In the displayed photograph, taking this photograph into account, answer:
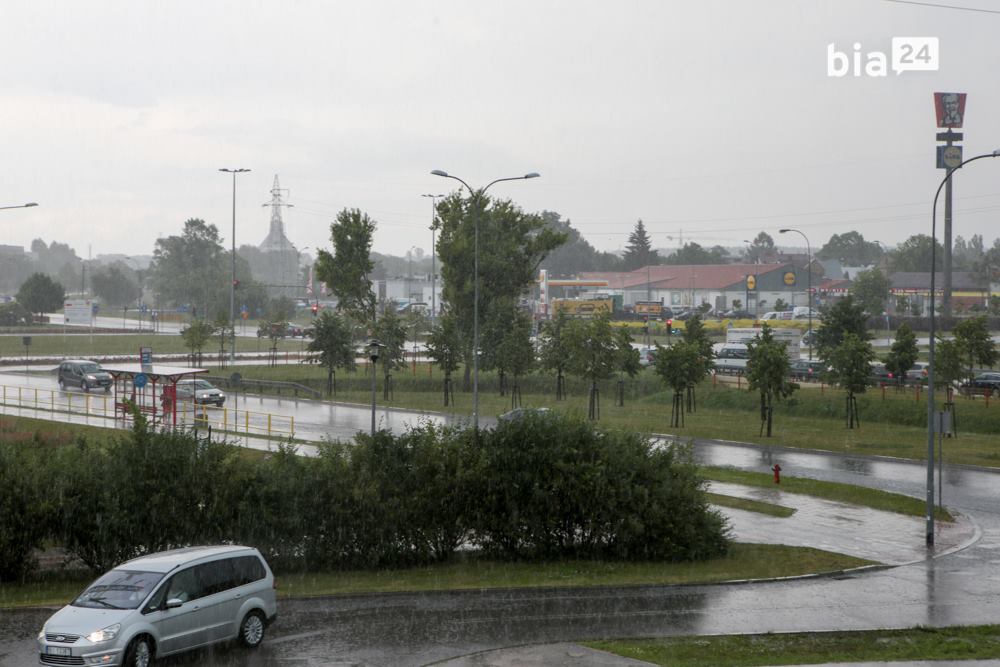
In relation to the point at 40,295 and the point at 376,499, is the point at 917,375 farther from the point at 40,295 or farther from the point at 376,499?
the point at 40,295

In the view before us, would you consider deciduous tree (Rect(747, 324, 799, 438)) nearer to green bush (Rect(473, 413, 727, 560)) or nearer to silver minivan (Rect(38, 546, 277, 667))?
green bush (Rect(473, 413, 727, 560))

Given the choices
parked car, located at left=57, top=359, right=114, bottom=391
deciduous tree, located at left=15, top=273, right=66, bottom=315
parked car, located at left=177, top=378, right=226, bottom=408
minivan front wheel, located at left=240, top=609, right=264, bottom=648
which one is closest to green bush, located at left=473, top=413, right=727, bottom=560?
minivan front wheel, located at left=240, top=609, right=264, bottom=648

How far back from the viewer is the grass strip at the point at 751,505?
26062 millimetres

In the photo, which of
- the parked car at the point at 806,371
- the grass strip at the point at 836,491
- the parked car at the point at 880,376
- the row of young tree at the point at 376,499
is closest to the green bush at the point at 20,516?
the row of young tree at the point at 376,499

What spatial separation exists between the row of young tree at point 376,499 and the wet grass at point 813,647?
5864 millimetres

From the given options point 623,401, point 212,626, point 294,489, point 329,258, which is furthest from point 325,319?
point 212,626

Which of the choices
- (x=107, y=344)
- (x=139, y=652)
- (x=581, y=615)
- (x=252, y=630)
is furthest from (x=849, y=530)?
(x=107, y=344)

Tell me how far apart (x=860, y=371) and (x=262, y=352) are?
4966cm

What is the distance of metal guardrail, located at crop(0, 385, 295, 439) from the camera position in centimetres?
3909

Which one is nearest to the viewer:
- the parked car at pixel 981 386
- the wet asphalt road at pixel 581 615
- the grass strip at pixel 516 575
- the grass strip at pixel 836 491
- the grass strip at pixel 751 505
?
the wet asphalt road at pixel 581 615

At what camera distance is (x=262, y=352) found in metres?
78.0

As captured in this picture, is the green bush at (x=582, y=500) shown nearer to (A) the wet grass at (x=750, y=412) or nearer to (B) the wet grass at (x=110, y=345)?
(A) the wet grass at (x=750, y=412)

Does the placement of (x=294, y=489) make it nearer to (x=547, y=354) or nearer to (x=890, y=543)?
(x=890, y=543)

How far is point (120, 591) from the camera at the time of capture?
13.3 meters
